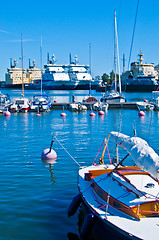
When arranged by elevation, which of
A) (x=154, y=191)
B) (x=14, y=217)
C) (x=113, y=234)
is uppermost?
(x=154, y=191)

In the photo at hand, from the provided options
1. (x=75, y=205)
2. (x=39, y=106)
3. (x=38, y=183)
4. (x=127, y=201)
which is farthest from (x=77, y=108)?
(x=127, y=201)

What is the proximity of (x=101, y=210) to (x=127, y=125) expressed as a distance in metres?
26.3

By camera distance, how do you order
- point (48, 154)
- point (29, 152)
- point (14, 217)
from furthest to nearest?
point (29, 152) < point (48, 154) < point (14, 217)

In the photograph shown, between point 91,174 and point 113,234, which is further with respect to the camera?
point 91,174

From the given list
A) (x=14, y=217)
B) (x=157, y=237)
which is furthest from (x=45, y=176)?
(x=157, y=237)

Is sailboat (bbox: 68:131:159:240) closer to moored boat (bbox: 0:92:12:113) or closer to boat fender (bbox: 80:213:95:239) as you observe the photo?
boat fender (bbox: 80:213:95:239)

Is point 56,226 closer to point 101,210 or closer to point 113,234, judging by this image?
point 101,210

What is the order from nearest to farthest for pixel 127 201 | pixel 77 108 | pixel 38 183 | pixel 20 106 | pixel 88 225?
pixel 127 201 → pixel 88 225 → pixel 38 183 → pixel 20 106 → pixel 77 108

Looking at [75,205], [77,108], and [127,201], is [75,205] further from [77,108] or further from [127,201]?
[77,108]

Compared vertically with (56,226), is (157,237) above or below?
above

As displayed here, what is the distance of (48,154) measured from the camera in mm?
18234

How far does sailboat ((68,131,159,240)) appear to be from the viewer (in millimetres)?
7875

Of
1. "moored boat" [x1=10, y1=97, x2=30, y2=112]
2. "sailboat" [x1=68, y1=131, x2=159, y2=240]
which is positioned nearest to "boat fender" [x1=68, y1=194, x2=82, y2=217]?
"sailboat" [x1=68, y1=131, x2=159, y2=240]

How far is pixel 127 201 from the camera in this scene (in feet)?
28.3
